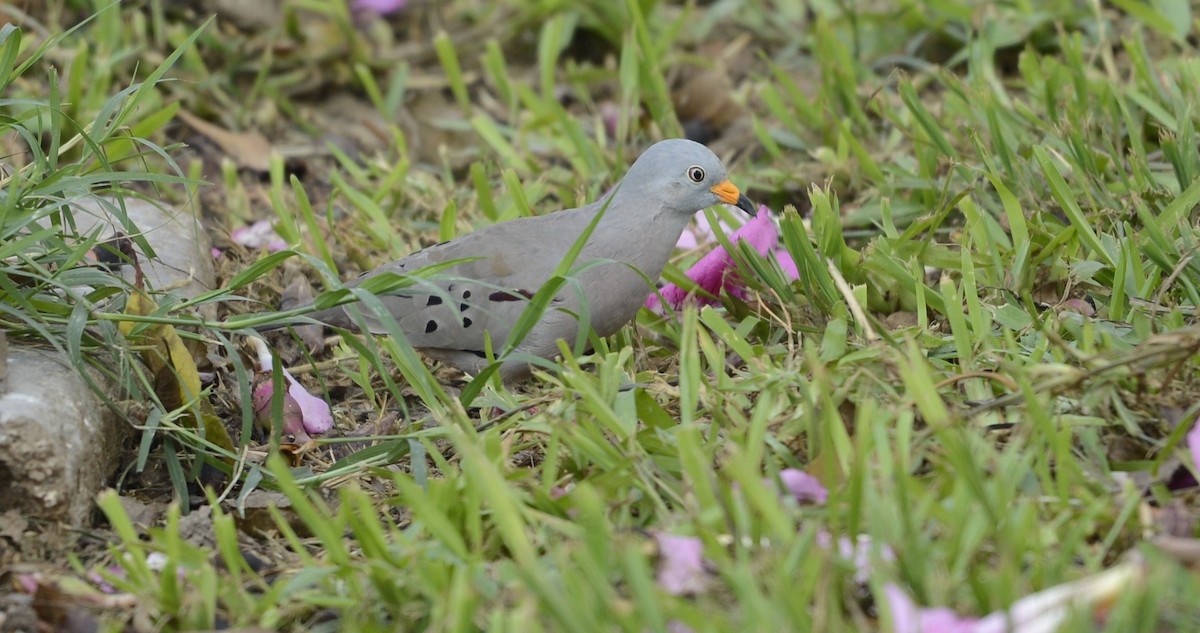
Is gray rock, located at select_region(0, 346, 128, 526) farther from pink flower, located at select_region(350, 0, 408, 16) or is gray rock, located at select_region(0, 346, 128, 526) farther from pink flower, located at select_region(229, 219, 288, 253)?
pink flower, located at select_region(350, 0, 408, 16)

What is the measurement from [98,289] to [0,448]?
1.50 feet

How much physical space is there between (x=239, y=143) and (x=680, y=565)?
11.1 ft

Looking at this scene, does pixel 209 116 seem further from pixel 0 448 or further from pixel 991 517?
pixel 991 517

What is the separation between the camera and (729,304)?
3516 millimetres

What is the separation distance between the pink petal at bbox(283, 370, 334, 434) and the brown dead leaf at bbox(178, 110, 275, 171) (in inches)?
73.4

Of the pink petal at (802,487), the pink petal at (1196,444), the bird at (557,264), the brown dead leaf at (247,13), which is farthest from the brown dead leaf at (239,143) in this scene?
the pink petal at (1196,444)

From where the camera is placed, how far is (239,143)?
5.01 meters

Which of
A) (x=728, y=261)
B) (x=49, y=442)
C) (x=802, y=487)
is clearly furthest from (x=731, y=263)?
(x=49, y=442)

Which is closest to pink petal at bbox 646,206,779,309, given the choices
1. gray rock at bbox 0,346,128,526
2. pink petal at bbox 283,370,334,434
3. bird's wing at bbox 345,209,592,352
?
bird's wing at bbox 345,209,592,352

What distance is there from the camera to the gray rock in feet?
8.15

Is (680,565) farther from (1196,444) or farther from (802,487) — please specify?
(1196,444)

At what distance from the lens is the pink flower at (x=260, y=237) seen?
13.8 ft

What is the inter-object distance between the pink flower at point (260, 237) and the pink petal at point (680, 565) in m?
2.35

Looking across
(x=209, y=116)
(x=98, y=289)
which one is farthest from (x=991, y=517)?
(x=209, y=116)
